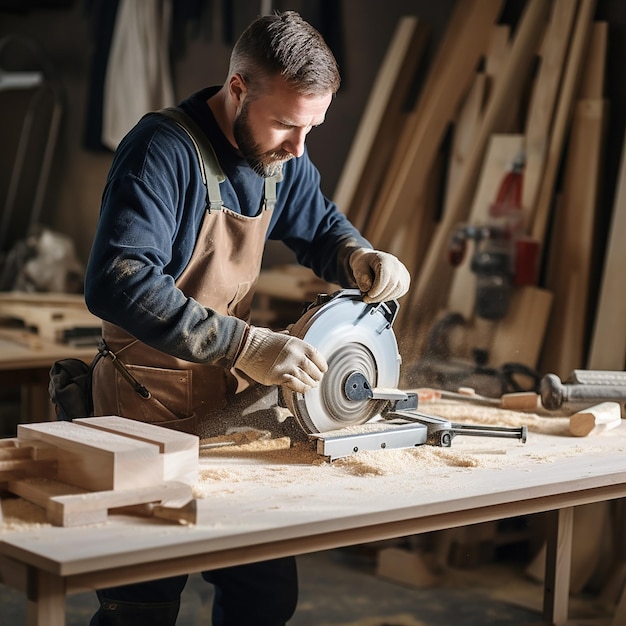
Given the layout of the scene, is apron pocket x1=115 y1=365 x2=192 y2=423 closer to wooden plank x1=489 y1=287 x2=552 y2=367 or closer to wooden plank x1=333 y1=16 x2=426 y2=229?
wooden plank x1=489 y1=287 x2=552 y2=367

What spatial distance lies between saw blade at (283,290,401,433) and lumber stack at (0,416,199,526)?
43 centimetres

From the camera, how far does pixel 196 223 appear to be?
2.68 metres

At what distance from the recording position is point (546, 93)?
14.6ft

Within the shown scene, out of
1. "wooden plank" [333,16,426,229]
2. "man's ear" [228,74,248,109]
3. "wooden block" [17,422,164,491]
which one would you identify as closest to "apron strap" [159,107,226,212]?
"man's ear" [228,74,248,109]

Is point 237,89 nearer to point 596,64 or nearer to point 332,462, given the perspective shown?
point 332,462

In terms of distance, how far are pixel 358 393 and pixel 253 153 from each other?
68cm

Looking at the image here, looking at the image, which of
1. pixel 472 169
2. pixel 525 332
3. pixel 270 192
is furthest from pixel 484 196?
pixel 270 192

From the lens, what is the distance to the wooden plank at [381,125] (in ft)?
16.8

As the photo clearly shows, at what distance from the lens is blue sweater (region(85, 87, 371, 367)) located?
2449 millimetres

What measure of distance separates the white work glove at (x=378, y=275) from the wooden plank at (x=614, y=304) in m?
1.56

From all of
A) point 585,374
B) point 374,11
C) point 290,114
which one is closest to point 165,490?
point 290,114

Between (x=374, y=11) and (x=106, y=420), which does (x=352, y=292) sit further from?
(x=374, y=11)

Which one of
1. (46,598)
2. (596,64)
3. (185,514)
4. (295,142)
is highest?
(596,64)

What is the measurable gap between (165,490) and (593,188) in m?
2.79
